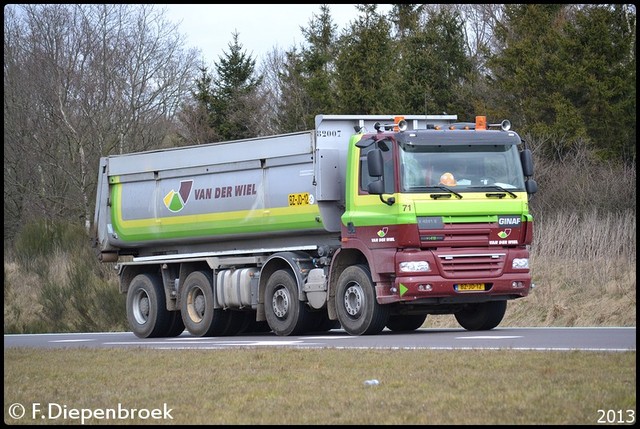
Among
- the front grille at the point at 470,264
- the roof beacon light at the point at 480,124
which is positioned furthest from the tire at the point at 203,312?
the roof beacon light at the point at 480,124

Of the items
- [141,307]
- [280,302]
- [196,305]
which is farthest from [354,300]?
[141,307]

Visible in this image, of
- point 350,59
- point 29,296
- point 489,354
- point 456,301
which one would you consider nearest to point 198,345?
point 456,301

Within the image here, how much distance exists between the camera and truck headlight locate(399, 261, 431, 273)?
63.9 feet

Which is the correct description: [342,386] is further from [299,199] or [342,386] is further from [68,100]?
[68,100]

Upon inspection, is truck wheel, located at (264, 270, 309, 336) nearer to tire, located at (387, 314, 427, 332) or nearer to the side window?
tire, located at (387, 314, 427, 332)

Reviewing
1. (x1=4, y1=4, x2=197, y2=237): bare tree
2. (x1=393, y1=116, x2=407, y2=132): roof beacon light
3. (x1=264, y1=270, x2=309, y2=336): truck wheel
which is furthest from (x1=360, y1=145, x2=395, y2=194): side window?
(x1=4, y1=4, x2=197, y2=237): bare tree

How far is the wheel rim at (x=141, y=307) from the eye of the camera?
83.2ft

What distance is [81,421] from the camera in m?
10.3

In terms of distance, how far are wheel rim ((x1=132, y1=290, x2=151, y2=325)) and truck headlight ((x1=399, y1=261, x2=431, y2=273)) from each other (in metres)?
7.41

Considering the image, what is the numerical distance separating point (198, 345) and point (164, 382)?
6787mm

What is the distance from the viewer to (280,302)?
22.1 metres

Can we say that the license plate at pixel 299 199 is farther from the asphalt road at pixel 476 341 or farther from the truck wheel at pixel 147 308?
the truck wheel at pixel 147 308

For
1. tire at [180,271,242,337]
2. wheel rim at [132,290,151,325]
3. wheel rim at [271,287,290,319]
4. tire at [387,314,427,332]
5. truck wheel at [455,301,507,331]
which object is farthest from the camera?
wheel rim at [132,290,151,325]

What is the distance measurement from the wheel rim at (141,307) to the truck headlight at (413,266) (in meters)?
7.41
